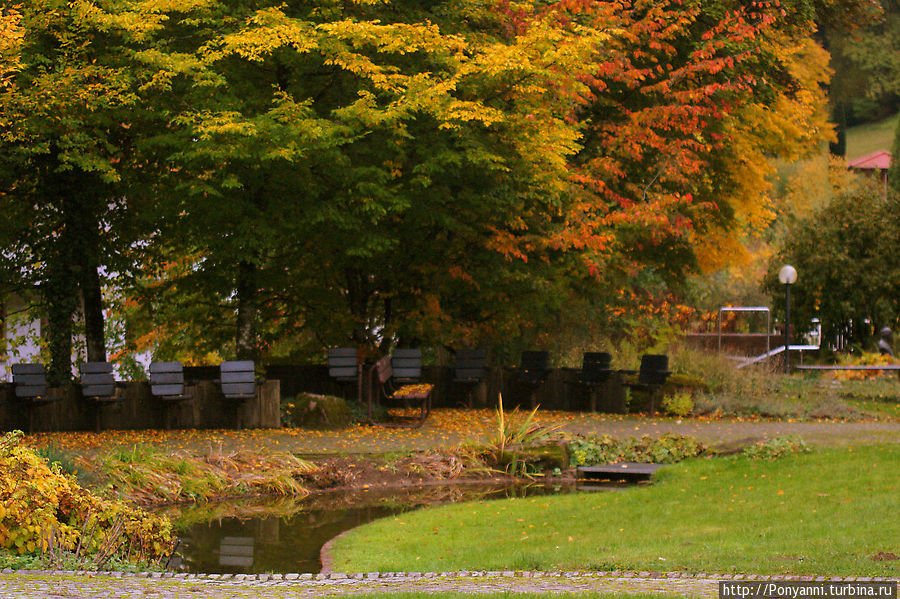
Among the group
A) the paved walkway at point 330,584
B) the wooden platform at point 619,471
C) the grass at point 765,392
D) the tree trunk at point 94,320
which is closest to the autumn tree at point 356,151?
the tree trunk at point 94,320

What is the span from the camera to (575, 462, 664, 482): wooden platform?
50.2 feet

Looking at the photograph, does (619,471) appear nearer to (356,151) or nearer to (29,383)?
(356,151)

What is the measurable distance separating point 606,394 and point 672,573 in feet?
43.9

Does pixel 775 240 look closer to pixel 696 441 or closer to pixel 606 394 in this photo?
pixel 606 394

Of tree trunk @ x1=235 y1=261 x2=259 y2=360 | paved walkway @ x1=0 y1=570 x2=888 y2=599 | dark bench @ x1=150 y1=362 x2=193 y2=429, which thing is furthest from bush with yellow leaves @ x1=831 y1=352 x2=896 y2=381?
paved walkway @ x1=0 y1=570 x2=888 y2=599

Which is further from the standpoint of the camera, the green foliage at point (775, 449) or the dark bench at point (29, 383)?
the dark bench at point (29, 383)

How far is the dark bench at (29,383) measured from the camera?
56.9ft

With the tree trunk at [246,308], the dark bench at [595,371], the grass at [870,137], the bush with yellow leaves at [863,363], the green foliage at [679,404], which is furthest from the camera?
the grass at [870,137]

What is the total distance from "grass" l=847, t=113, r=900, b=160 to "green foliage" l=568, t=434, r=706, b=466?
72.1m

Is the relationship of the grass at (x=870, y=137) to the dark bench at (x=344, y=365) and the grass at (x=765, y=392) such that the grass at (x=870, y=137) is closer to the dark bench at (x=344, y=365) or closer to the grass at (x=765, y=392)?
the grass at (x=765, y=392)

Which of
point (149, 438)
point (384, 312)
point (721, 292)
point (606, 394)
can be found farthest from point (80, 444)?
point (721, 292)

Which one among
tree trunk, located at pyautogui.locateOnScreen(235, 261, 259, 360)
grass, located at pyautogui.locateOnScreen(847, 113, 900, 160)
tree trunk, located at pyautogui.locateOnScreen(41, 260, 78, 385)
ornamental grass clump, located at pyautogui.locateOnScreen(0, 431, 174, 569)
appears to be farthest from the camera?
grass, located at pyautogui.locateOnScreen(847, 113, 900, 160)

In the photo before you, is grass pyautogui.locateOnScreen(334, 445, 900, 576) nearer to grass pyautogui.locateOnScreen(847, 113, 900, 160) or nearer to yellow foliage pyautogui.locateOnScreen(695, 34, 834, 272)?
yellow foliage pyautogui.locateOnScreen(695, 34, 834, 272)

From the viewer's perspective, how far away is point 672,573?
8062 millimetres
